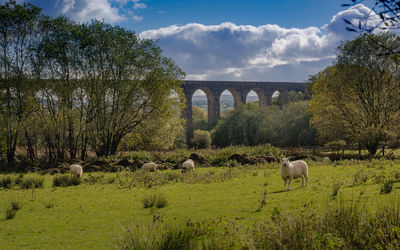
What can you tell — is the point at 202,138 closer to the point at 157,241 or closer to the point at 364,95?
the point at 364,95

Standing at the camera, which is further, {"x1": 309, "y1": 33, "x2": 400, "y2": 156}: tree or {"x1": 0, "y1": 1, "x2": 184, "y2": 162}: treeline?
{"x1": 309, "y1": 33, "x2": 400, "y2": 156}: tree

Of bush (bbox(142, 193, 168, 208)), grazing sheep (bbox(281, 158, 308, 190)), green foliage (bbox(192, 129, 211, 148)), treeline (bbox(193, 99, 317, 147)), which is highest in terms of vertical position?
grazing sheep (bbox(281, 158, 308, 190))

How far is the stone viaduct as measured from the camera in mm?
62156

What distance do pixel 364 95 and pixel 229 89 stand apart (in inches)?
1640

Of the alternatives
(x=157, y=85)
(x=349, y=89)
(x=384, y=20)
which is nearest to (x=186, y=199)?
(x=384, y=20)

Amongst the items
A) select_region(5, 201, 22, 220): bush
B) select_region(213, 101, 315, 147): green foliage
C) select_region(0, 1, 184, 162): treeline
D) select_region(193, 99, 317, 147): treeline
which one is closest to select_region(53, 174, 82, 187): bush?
select_region(5, 201, 22, 220): bush

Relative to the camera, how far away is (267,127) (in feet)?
182

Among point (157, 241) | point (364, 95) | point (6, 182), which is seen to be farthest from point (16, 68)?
point (364, 95)

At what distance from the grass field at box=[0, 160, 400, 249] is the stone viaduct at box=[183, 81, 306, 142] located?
4723cm

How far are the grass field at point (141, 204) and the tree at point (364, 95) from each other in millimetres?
16599

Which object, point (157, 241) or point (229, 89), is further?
point (229, 89)

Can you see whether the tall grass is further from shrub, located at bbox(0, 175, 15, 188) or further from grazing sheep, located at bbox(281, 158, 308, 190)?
shrub, located at bbox(0, 175, 15, 188)

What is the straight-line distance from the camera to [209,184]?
1363 centimetres

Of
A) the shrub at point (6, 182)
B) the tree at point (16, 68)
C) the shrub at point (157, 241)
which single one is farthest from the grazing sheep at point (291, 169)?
the tree at point (16, 68)
